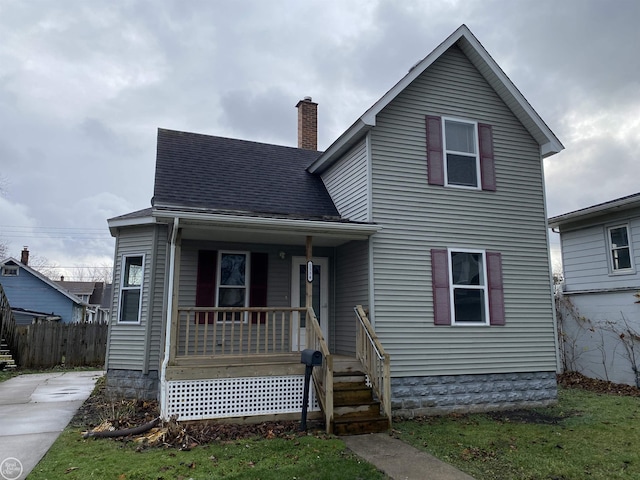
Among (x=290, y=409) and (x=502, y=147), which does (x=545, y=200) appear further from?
(x=290, y=409)

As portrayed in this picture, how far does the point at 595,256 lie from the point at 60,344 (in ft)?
57.1

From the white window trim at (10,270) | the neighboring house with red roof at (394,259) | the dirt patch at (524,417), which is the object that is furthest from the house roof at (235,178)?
the white window trim at (10,270)

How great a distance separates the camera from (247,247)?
9242 millimetres

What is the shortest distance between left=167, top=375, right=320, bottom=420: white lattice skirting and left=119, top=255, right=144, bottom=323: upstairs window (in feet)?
10.1

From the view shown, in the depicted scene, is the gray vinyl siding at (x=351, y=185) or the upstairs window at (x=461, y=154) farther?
the upstairs window at (x=461, y=154)

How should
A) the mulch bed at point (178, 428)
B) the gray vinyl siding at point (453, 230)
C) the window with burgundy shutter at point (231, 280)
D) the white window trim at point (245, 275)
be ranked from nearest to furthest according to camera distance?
the mulch bed at point (178, 428) → the gray vinyl siding at point (453, 230) → the window with burgundy shutter at point (231, 280) → the white window trim at point (245, 275)

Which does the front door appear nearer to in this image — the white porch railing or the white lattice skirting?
the white porch railing

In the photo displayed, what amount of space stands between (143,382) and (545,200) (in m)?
9.27

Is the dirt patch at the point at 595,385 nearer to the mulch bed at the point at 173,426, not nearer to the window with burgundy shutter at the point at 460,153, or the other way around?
the mulch bed at the point at 173,426

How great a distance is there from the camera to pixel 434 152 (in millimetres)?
9070

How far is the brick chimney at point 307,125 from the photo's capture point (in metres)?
13.8

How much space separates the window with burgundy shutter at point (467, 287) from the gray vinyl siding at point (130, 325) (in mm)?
5842

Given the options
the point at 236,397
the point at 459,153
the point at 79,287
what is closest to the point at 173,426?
the point at 236,397

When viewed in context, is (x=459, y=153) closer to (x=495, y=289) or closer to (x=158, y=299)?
(x=495, y=289)
